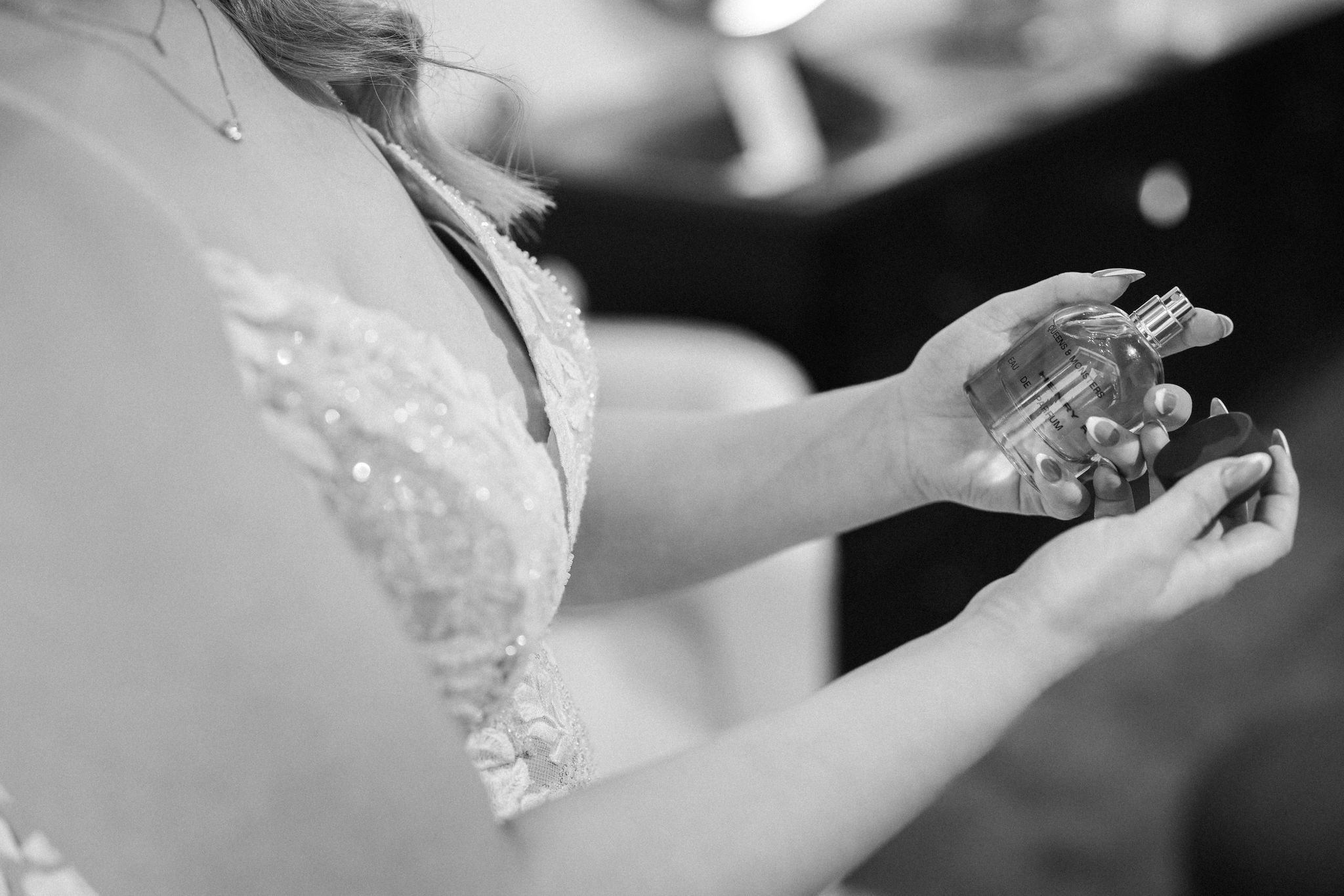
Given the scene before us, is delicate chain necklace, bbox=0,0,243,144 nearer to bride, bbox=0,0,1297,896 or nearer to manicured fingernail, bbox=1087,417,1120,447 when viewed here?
bride, bbox=0,0,1297,896

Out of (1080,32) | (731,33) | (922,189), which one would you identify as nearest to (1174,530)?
(922,189)

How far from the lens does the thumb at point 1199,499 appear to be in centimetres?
63

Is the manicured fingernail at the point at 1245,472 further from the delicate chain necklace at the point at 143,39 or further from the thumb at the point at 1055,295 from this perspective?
the delicate chain necklace at the point at 143,39

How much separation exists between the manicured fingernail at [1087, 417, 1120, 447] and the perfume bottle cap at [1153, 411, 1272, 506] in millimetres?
24

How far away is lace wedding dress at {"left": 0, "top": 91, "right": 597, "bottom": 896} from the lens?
21.6 inches

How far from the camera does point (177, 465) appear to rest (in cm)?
48

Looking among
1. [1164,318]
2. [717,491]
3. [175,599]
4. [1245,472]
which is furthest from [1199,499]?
[175,599]

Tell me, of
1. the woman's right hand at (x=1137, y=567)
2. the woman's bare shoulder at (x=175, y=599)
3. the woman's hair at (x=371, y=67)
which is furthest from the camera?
the woman's hair at (x=371, y=67)

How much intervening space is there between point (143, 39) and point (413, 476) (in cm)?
24

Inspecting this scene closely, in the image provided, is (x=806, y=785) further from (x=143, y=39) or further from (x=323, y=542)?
(x=143, y=39)

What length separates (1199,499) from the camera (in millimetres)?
638

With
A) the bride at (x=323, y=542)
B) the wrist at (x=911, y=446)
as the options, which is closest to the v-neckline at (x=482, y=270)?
the bride at (x=323, y=542)

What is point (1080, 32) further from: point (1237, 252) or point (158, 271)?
point (158, 271)

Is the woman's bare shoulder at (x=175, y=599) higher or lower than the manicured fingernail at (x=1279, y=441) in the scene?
higher
